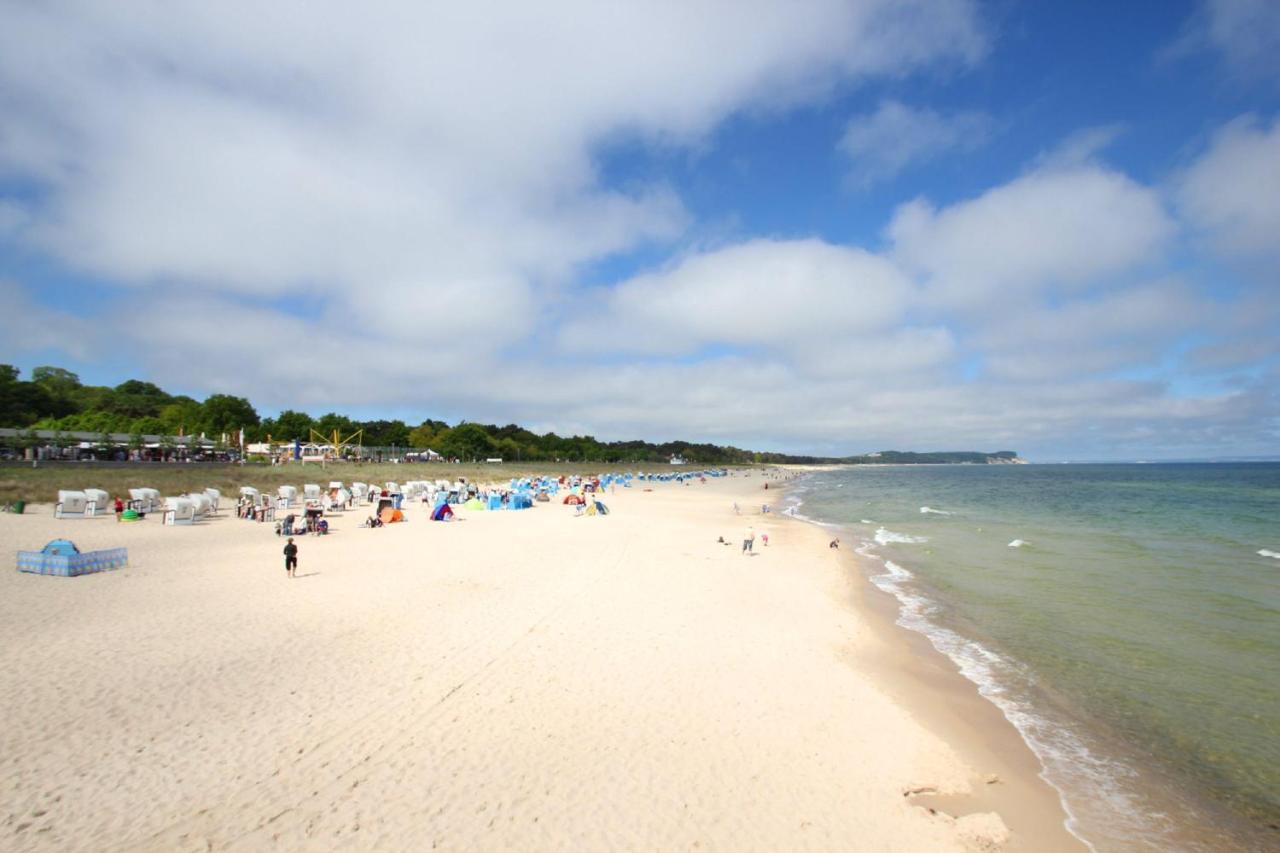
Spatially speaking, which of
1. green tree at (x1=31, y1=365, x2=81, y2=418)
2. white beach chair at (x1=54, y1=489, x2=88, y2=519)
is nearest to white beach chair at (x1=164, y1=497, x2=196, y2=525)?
white beach chair at (x1=54, y1=489, x2=88, y2=519)

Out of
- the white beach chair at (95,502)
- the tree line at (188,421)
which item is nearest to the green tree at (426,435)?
the tree line at (188,421)

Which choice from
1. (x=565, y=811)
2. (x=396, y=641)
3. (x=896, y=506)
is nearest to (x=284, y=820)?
(x=565, y=811)

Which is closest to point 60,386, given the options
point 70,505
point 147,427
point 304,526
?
point 147,427

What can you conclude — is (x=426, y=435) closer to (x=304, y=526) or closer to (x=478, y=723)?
(x=304, y=526)

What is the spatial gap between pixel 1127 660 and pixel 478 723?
1200 cm

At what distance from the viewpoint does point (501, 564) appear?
646 inches

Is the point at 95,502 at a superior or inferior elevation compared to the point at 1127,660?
superior

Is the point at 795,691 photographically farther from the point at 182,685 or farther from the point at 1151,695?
the point at 182,685

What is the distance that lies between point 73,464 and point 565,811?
4577 centimetres

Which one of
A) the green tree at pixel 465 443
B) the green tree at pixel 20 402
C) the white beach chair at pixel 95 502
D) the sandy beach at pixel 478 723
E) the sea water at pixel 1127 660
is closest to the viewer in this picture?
the sandy beach at pixel 478 723

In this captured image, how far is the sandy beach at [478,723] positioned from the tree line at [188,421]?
69685mm

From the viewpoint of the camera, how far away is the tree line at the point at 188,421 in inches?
2549

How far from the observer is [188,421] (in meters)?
75.4

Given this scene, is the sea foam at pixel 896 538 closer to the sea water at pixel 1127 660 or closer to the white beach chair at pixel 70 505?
the sea water at pixel 1127 660
